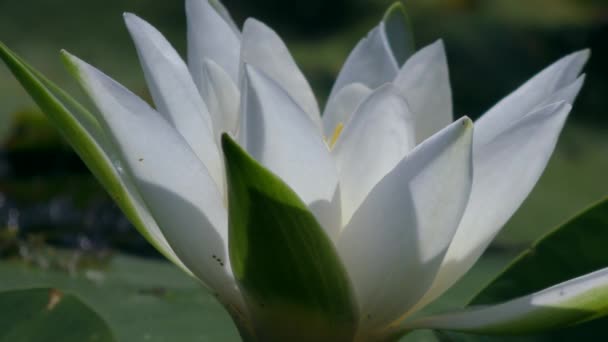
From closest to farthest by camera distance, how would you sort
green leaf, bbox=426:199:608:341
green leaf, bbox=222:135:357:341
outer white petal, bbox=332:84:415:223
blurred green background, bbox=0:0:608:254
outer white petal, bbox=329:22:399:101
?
green leaf, bbox=222:135:357:341 < outer white petal, bbox=332:84:415:223 < green leaf, bbox=426:199:608:341 < outer white petal, bbox=329:22:399:101 < blurred green background, bbox=0:0:608:254

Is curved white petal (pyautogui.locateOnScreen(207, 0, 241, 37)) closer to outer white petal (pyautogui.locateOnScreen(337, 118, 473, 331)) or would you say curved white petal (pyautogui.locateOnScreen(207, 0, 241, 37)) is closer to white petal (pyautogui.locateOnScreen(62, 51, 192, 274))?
white petal (pyautogui.locateOnScreen(62, 51, 192, 274))

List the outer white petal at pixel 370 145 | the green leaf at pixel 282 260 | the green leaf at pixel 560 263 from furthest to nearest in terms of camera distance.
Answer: the green leaf at pixel 560 263, the outer white petal at pixel 370 145, the green leaf at pixel 282 260

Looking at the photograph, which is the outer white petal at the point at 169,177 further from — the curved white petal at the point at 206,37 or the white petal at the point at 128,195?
the curved white petal at the point at 206,37

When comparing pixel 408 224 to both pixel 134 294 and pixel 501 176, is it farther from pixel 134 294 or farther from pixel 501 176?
pixel 134 294

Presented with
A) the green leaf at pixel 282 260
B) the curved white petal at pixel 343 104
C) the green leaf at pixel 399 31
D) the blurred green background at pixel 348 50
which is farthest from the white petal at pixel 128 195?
the blurred green background at pixel 348 50

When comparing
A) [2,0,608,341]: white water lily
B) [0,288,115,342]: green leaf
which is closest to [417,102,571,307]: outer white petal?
[2,0,608,341]: white water lily

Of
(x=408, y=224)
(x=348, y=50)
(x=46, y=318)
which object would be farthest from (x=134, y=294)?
(x=348, y=50)

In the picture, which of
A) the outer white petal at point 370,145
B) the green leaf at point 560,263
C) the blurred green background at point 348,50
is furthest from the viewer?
the blurred green background at point 348,50
